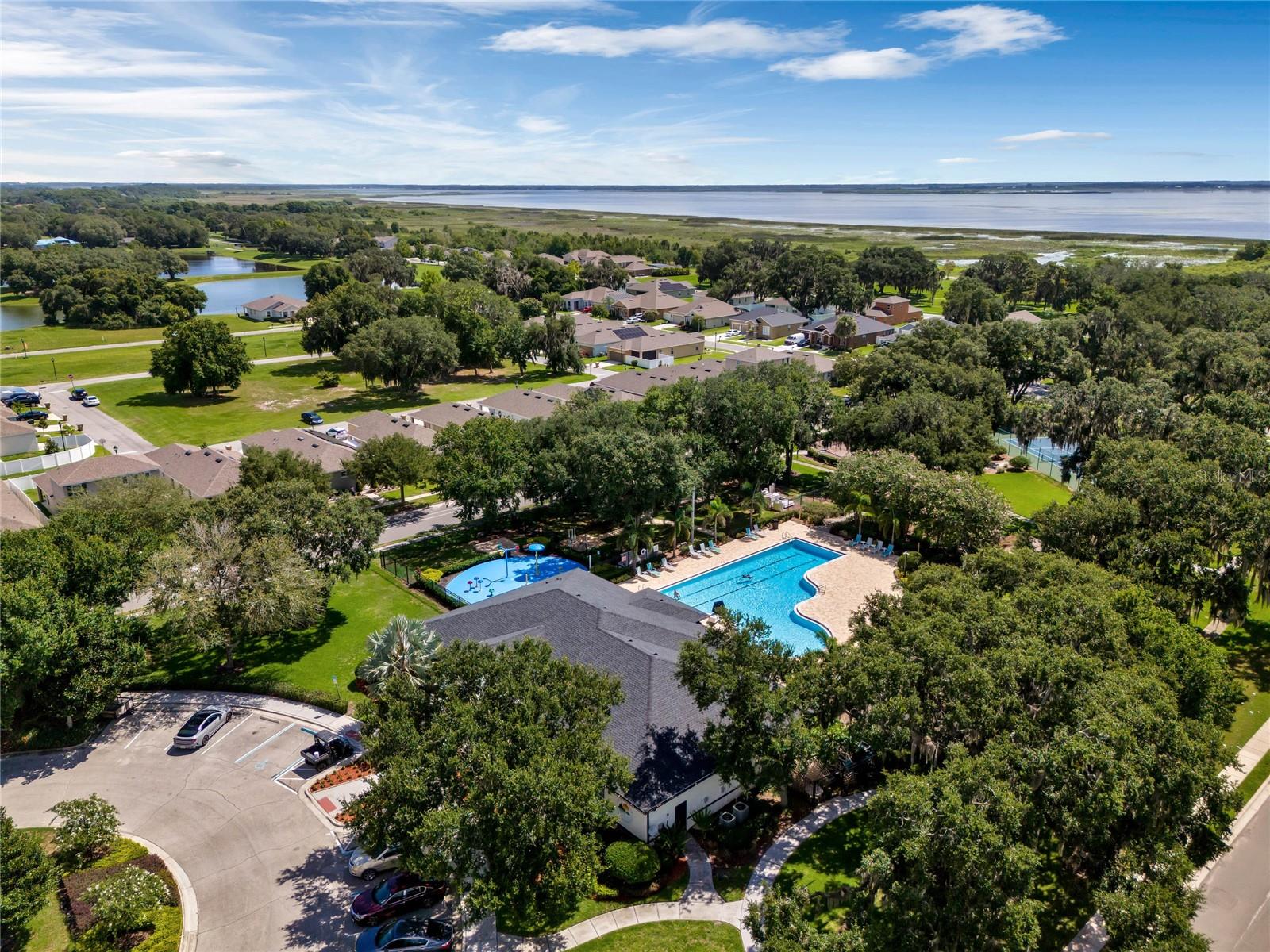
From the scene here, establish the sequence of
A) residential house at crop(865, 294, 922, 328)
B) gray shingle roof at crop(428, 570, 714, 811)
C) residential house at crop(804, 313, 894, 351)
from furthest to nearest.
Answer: residential house at crop(865, 294, 922, 328)
residential house at crop(804, 313, 894, 351)
gray shingle roof at crop(428, 570, 714, 811)

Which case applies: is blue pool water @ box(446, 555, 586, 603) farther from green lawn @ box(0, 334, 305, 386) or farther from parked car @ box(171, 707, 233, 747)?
green lawn @ box(0, 334, 305, 386)

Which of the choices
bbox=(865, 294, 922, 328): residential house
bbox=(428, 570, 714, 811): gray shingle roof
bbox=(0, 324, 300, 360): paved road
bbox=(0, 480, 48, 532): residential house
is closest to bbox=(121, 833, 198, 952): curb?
bbox=(428, 570, 714, 811): gray shingle roof

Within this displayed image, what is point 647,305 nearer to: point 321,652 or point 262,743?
point 321,652

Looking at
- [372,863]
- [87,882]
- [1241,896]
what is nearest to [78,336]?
[87,882]

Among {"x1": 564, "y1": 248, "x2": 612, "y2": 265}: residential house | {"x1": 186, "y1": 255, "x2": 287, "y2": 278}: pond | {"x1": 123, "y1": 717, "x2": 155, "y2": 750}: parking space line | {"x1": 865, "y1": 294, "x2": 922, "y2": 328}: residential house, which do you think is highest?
{"x1": 564, "y1": 248, "x2": 612, "y2": 265}: residential house

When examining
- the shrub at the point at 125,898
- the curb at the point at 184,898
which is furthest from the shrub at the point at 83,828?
the shrub at the point at 125,898

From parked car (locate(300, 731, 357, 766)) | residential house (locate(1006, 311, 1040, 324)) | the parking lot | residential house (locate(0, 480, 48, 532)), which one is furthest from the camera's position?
residential house (locate(1006, 311, 1040, 324))

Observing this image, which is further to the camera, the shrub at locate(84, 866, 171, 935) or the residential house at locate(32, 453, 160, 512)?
the residential house at locate(32, 453, 160, 512)

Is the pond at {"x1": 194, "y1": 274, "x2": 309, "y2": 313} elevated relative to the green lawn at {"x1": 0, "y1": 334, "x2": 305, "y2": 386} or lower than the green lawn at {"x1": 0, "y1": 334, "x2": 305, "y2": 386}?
elevated
